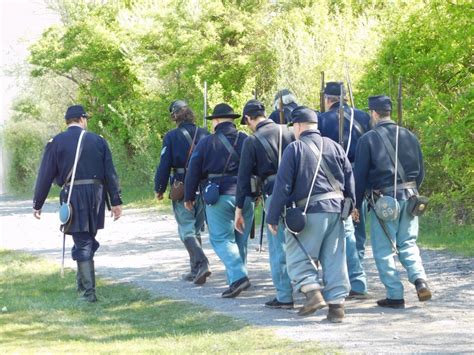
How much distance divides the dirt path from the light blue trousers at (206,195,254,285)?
0.33 metres

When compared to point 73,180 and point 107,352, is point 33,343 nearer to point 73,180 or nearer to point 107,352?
point 107,352

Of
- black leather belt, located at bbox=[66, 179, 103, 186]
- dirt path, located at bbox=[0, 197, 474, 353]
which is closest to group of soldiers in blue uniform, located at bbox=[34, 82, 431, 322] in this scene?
black leather belt, located at bbox=[66, 179, 103, 186]

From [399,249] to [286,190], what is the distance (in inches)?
59.2

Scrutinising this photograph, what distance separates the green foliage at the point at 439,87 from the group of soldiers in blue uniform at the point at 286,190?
3.87 metres

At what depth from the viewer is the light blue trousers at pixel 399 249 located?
9016 mm

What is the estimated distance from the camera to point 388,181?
9148 mm

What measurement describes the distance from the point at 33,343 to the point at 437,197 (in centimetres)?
892

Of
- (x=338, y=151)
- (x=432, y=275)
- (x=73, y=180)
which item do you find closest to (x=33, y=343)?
(x=73, y=180)

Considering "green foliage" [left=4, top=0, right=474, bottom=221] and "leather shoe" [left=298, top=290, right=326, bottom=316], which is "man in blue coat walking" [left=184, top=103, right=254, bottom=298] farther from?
"green foliage" [left=4, top=0, right=474, bottom=221]

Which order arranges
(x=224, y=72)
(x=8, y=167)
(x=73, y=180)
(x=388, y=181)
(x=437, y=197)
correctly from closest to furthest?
(x=388, y=181)
(x=73, y=180)
(x=437, y=197)
(x=224, y=72)
(x=8, y=167)

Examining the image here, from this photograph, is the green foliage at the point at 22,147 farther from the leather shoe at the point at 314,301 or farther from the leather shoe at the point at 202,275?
the leather shoe at the point at 314,301

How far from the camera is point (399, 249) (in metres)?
9.16

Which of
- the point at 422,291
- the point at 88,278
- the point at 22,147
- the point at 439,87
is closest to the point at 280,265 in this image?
the point at 422,291

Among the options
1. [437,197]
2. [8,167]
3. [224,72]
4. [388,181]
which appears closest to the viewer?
[388,181]
